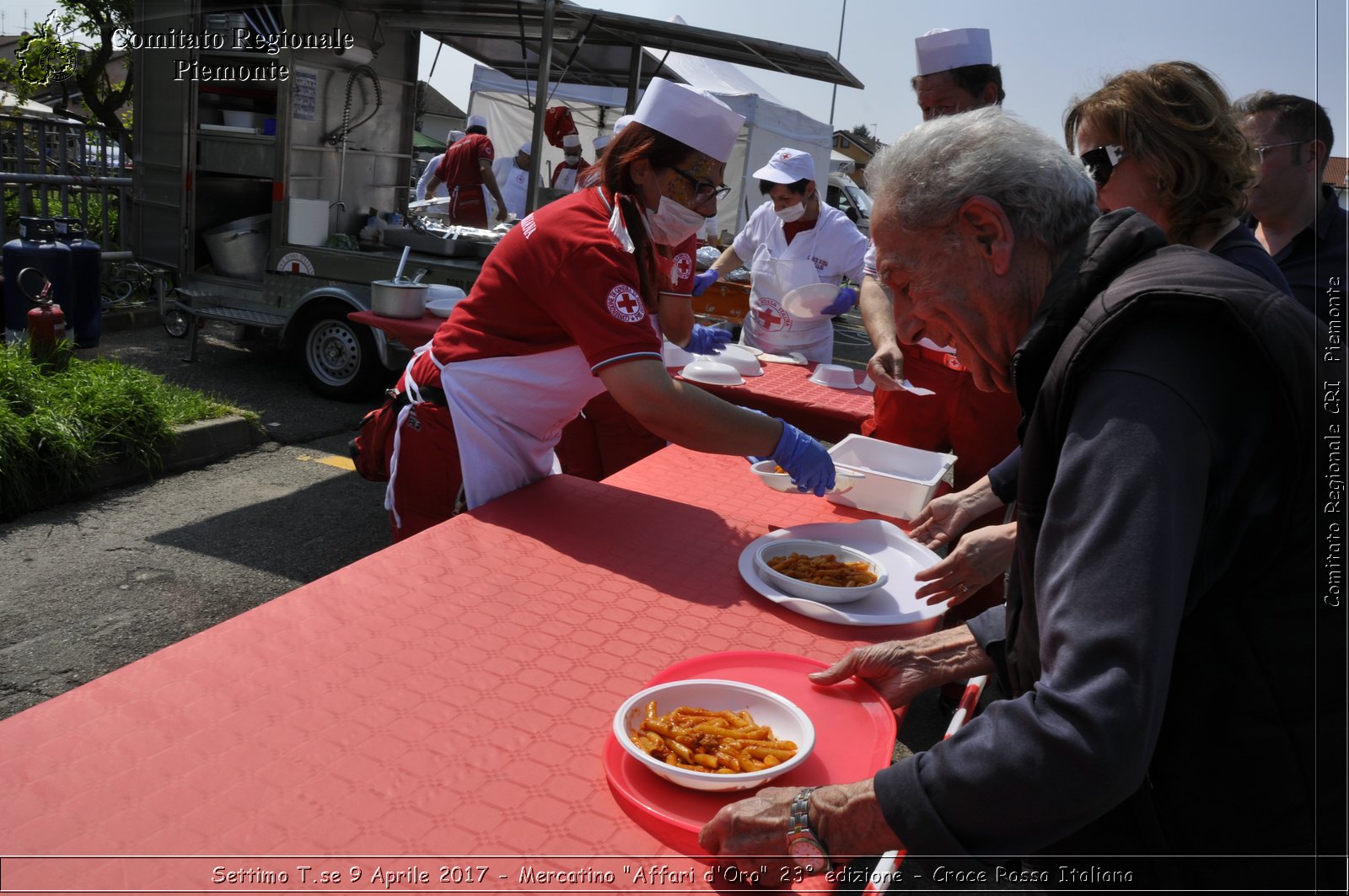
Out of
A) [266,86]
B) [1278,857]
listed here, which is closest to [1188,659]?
[1278,857]

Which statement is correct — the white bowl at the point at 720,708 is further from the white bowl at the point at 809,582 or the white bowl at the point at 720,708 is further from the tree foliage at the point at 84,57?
the tree foliage at the point at 84,57

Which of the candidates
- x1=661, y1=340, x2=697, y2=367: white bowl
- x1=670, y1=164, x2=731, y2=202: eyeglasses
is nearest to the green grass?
x1=661, y1=340, x2=697, y2=367: white bowl

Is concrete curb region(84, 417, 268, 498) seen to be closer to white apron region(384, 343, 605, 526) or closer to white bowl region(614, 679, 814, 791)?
white apron region(384, 343, 605, 526)

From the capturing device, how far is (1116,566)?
97 cm

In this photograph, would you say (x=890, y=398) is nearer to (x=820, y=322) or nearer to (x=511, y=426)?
(x=511, y=426)

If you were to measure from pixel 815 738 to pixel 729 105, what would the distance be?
14732mm

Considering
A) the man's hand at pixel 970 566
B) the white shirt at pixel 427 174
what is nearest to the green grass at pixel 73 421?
the man's hand at pixel 970 566

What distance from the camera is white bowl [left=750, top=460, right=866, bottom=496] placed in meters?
2.64

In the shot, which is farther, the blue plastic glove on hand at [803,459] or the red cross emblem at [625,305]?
the blue plastic glove on hand at [803,459]

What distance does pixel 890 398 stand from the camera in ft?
11.1

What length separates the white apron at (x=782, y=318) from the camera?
5199 mm

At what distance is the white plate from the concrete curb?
14.1 ft

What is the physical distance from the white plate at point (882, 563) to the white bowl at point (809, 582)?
0.05ft

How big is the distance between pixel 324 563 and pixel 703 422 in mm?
2868
